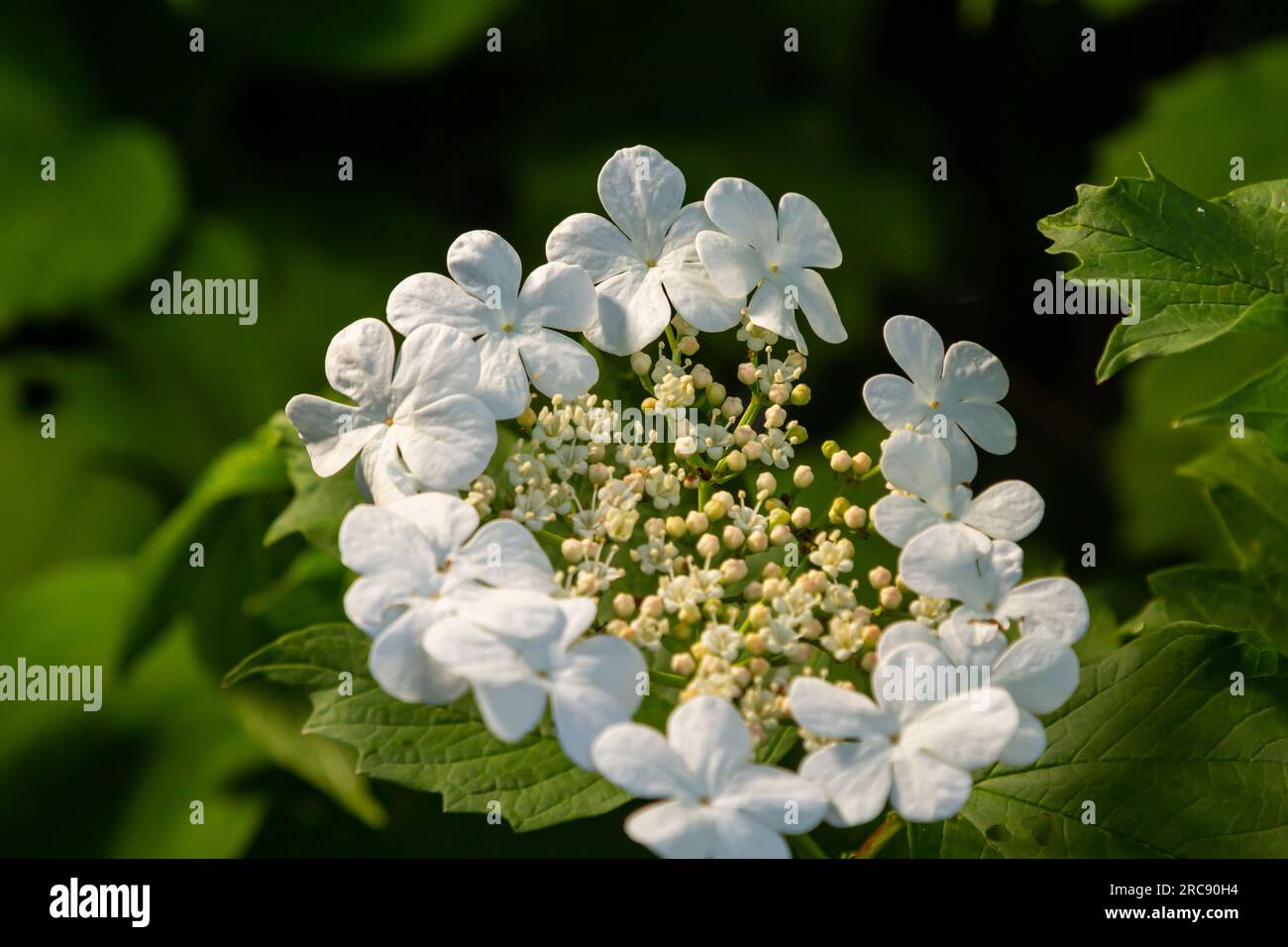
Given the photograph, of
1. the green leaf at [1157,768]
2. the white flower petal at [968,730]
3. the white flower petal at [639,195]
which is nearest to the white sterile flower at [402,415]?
the white flower petal at [639,195]

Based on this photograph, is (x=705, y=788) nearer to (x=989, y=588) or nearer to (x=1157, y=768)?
(x=989, y=588)

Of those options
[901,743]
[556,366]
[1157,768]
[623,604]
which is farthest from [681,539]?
[1157,768]

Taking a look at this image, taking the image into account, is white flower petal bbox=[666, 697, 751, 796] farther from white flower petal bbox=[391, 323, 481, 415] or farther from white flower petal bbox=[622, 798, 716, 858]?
white flower petal bbox=[391, 323, 481, 415]

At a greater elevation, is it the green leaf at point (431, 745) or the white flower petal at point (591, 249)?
the white flower petal at point (591, 249)

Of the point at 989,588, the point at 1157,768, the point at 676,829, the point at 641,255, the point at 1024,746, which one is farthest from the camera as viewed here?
the point at 641,255

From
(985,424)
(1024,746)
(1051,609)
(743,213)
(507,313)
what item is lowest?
(1024,746)

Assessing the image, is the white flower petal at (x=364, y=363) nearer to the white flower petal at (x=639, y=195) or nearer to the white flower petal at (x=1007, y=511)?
the white flower petal at (x=639, y=195)

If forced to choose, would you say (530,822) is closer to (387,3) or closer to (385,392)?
(385,392)

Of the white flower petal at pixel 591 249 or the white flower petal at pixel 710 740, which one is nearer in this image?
the white flower petal at pixel 710 740
